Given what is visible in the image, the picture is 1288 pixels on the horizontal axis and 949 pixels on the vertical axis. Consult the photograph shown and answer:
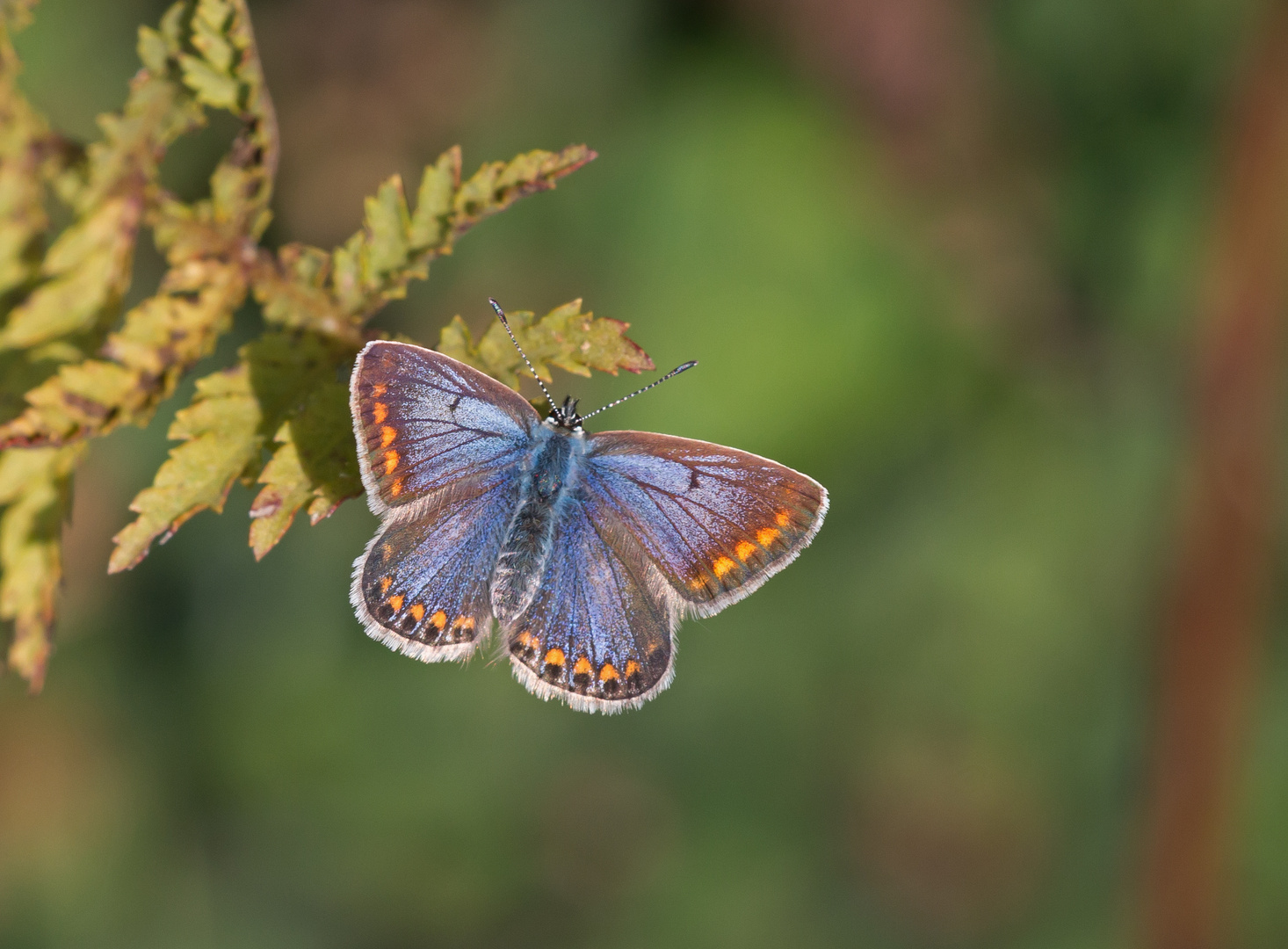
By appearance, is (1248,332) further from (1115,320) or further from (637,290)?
(637,290)

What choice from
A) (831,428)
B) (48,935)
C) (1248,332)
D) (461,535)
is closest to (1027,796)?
(831,428)

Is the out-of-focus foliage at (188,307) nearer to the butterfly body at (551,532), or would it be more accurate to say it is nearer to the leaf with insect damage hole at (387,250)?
the leaf with insect damage hole at (387,250)

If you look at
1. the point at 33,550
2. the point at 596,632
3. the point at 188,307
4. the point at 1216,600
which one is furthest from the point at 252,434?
the point at 1216,600

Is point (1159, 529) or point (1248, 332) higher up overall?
point (1248, 332)

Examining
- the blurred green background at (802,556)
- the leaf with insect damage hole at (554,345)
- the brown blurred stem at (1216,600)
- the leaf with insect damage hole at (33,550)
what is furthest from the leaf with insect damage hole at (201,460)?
the brown blurred stem at (1216,600)

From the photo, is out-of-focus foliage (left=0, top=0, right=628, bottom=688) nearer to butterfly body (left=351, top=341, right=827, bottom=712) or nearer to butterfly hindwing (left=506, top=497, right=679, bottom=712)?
butterfly body (left=351, top=341, right=827, bottom=712)

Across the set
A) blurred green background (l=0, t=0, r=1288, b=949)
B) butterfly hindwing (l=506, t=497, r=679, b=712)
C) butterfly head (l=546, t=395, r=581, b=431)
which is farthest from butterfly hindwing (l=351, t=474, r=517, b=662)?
blurred green background (l=0, t=0, r=1288, b=949)
